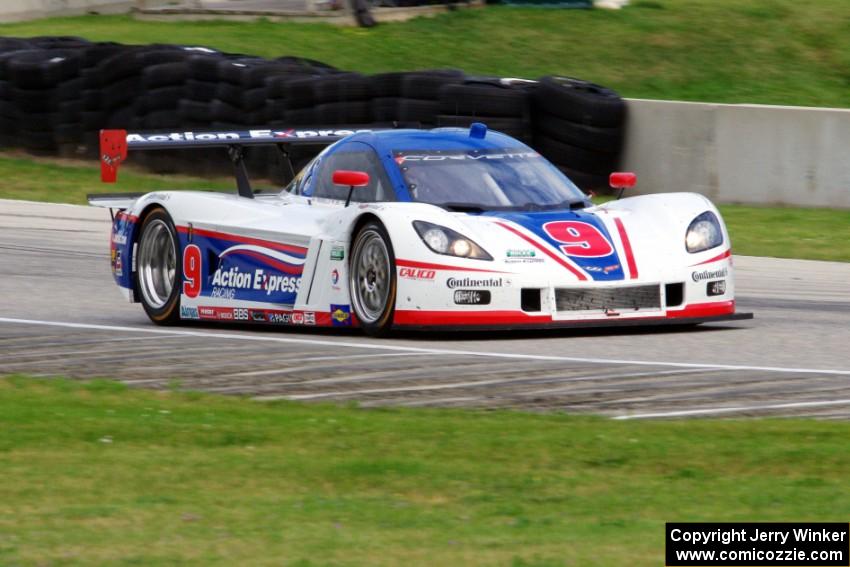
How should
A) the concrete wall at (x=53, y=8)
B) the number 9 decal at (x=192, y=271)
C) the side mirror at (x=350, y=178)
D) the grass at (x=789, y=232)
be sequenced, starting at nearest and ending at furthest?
the side mirror at (x=350, y=178) → the number 9 decal at (x=192, y=271) → the grass at (x=789, y=232) → the concrete wall at (x=53, y=8)

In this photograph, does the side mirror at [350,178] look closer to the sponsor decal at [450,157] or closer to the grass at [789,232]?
the sponsor decal at [450,157]

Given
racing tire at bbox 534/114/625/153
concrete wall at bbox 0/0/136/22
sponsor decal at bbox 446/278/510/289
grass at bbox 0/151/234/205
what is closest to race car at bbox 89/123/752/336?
sponsor decal at bbox 446/278/510/289

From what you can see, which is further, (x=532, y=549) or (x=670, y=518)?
(x=670, y=518)

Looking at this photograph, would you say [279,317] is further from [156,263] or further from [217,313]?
[156,263]

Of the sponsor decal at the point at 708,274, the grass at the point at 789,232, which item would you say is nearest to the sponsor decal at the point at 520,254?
the sponsor decal at the point at 708,274

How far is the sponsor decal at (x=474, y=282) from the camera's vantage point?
9.16 m

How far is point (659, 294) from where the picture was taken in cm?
941

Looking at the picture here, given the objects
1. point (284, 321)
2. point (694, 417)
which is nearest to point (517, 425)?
point (694, 417)

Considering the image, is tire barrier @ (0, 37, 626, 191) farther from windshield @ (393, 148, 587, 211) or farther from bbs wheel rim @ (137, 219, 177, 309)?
windshield @ (393, 148, 587, 211)

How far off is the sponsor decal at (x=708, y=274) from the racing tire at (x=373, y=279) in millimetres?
1749

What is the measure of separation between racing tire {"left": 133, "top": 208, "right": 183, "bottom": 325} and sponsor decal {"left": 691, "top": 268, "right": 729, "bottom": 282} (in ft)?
11.6

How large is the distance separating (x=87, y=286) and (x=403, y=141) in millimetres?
3895

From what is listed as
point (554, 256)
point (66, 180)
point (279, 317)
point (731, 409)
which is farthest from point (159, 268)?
point (66, 180)

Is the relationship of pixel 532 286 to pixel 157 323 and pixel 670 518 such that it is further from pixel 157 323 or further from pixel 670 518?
pixel 670 518
